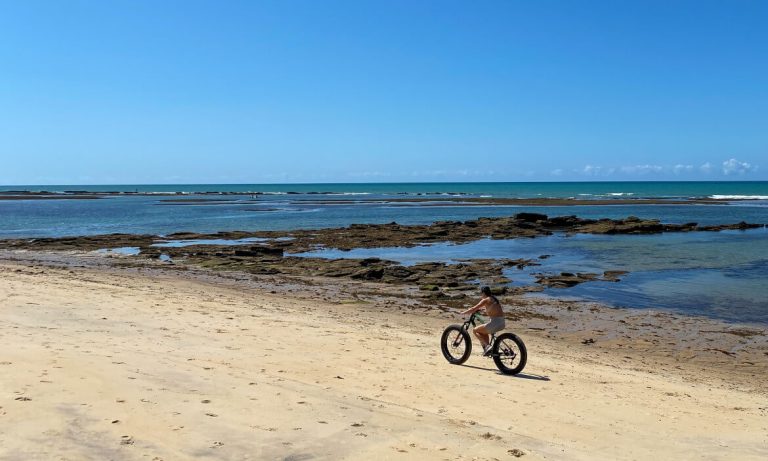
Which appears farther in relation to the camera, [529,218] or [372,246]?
[529,218]

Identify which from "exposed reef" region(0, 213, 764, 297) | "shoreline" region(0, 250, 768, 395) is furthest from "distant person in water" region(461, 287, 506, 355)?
"exposed reef" region(0, 213, 764, 297)

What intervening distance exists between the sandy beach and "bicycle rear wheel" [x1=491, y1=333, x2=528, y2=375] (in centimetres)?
29

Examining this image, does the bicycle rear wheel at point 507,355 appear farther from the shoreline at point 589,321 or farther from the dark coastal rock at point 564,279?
the dark coastal rock at point 564,279

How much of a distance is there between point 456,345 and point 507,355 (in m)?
1.05

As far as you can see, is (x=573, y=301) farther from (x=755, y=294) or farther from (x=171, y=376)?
(x=171, y=376)

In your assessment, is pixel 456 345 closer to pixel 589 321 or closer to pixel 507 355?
pixel 507 355

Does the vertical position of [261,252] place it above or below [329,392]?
below

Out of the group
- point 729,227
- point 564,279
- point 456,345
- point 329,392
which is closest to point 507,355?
point 456,345

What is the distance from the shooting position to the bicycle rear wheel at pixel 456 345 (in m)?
11.9

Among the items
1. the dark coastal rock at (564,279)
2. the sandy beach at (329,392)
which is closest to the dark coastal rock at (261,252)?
the dark coastal rock at (564,279)

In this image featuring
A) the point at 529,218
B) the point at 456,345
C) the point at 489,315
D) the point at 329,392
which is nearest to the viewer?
the point at 329,392

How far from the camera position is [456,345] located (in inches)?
476

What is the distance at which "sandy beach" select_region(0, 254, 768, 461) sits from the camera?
23.8ft

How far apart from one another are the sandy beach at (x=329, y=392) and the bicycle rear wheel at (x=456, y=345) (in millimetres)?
248
